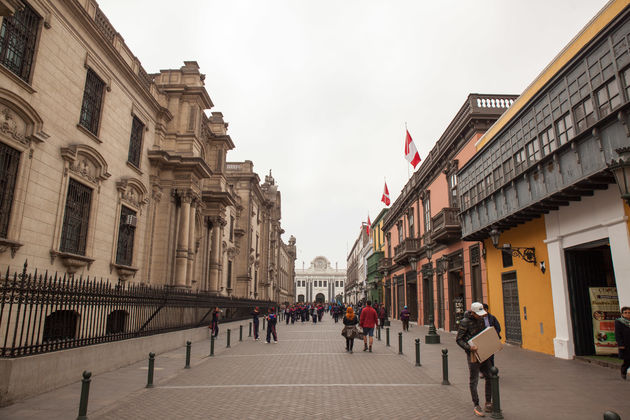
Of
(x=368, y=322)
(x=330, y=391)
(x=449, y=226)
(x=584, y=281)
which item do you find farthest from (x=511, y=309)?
(x=330, y=391)

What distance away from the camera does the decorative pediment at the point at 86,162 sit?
531 inches

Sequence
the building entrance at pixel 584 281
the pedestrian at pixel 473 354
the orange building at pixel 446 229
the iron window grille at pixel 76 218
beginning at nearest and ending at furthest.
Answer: the pedestrian at pixel 473 354
the building entrance at pixel 584 281
the iron window grille at pixel 76 218
the orange building at pixel 446 229

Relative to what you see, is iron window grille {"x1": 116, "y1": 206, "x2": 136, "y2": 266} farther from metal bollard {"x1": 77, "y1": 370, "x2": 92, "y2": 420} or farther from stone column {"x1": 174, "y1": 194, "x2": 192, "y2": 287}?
metal bollard {"x1": 77, "y1": 370, "x2": 92, "y2": 420}

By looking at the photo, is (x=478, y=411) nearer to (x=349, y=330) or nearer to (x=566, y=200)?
(x=566, y=200)

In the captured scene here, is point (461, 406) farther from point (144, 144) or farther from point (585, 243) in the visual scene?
point (144, 144)

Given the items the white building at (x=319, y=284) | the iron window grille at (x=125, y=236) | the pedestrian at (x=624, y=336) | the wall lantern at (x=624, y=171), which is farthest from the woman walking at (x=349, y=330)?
the white building at (x=319, y=284)

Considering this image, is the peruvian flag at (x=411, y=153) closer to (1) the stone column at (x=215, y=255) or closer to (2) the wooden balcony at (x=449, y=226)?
(2) the wooden balcony at (x=449, y=226)

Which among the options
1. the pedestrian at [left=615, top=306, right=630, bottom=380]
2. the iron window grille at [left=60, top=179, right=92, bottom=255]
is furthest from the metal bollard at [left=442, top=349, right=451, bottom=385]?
the iron window grille at [left=60, top=179, right=92, bottom=255]

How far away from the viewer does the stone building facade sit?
37.1 ft

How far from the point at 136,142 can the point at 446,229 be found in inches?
A: 623

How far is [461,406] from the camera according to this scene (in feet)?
22.5

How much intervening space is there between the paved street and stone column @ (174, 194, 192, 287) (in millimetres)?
9640

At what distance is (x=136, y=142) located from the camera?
20031 millimetres

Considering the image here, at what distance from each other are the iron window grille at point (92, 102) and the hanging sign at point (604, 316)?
57.3ft
